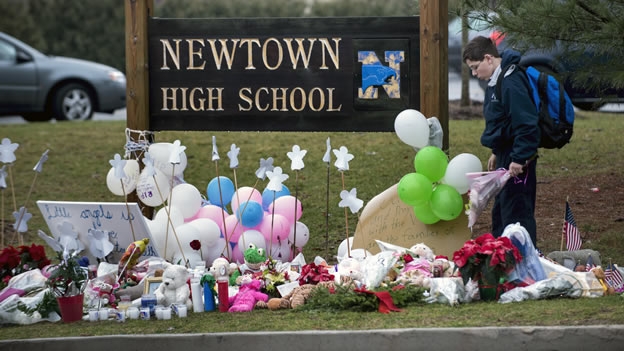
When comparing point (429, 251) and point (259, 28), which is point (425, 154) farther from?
point (259, 28)

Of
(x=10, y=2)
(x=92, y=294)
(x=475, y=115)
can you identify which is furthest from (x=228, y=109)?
(x=10, y=2)

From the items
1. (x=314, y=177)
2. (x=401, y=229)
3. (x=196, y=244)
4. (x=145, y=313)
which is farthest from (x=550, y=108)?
(x=314, y=177)

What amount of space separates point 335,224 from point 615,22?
3685 mm

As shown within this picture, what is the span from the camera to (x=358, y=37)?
8.67 m

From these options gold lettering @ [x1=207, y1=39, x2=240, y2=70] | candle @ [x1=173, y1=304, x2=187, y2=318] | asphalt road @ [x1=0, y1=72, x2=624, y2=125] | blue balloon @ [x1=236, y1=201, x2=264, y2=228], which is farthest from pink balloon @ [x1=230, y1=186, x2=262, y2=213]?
asphalt road @ [x1=0, y1=72, x2=624, y2=125]

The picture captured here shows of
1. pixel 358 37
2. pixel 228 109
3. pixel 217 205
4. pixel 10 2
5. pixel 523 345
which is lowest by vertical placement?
pixel 523 345

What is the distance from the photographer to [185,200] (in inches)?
329

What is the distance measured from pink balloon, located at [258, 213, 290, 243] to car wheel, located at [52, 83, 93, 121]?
9130 millimetres

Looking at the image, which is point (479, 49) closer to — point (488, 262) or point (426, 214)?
point (426, 214)

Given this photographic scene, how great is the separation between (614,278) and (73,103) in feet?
38.0

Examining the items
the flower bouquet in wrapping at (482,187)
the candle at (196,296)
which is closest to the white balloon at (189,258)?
the candle at (196,296)

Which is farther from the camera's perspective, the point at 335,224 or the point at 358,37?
the point at 335,224

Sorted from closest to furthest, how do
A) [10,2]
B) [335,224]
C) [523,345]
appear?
[523,345]
[335,224]
[10,2]

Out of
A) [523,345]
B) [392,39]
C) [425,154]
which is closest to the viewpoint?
[523,345]
